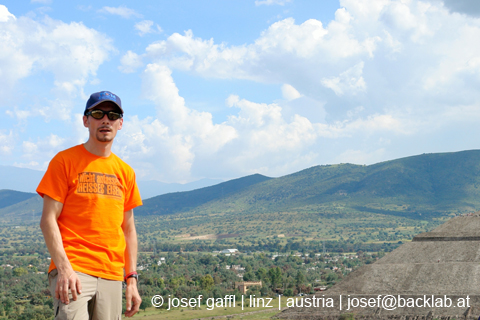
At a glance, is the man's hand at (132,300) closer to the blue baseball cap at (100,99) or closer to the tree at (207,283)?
the blue baseball cap at (100,99)

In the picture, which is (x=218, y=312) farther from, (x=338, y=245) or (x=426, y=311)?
(x=338, y=245)

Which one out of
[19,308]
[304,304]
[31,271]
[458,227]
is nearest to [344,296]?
[304,304]

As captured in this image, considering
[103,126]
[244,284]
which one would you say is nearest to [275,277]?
[244,284]

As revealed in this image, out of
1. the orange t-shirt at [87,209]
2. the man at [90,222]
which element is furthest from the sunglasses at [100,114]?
the orange t-shirt at [87,209]

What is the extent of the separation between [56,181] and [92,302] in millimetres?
1298

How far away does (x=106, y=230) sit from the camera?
602 centimetres

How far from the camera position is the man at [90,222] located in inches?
223

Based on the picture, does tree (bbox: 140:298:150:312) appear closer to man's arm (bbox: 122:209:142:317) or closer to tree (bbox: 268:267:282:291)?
tree (bbox: 268:267:282:291)

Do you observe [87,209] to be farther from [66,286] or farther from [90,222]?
[66,286]

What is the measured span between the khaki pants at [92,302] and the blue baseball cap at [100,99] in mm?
1754

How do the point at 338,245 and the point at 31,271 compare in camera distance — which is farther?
the point at 338,245

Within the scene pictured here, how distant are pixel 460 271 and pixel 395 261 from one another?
731 centimetres

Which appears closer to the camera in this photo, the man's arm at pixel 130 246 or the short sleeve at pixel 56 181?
the short sleeve at pixel 56 181

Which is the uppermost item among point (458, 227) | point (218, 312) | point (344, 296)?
point (458, 227)
